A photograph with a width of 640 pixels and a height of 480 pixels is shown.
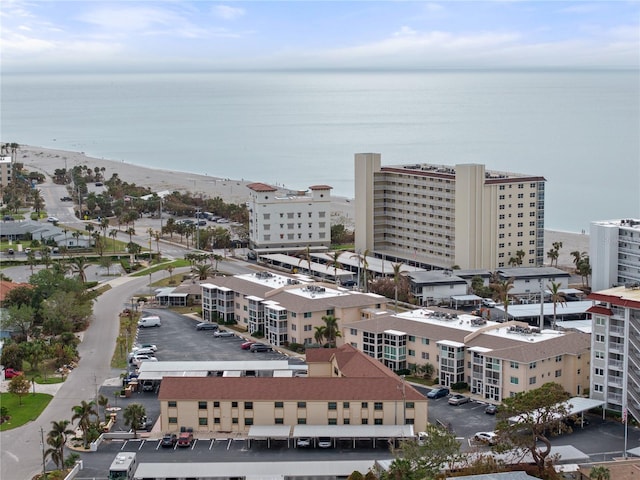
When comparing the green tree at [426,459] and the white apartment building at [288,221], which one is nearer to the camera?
the green tree at [426,459]

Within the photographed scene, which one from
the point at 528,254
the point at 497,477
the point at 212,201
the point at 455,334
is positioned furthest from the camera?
the point at 212,201

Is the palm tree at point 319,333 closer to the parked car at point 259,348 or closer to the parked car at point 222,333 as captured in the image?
the parked car at point 259,348

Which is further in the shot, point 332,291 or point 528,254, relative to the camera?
point 528,254

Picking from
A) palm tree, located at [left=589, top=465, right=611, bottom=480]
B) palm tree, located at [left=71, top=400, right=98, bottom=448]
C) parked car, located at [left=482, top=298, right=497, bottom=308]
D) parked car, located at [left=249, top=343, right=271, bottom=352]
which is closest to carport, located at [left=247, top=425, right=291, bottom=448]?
palm tree, located at [left=71, top=400, right=98, bottom=448]

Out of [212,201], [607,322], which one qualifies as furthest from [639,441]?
[212,201]

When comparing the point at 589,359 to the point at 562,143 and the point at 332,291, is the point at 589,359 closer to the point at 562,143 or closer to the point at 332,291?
the point at 332,291

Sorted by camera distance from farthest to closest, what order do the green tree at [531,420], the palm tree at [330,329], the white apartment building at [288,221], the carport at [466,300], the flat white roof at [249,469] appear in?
the white apartment building at [288,221], the carport at [466,300], the palm tree at [330,329], the flat white roof at [249,469], the green tree at [531,420]

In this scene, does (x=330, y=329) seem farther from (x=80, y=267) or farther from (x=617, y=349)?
(x=80, y=267)

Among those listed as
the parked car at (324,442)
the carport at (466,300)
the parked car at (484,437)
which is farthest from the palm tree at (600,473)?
the carport at (466,300)
